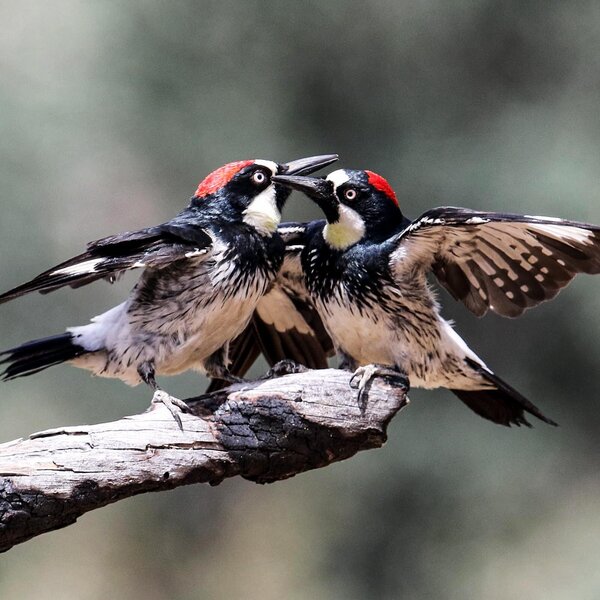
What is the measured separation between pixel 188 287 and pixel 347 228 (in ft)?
1.89

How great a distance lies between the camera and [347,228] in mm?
4012

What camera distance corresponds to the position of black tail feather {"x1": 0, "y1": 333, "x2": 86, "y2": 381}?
12.7 feet

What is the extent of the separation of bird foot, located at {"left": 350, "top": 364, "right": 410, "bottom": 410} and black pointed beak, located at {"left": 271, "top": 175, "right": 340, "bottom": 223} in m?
0.58

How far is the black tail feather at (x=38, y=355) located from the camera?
3.88 meters

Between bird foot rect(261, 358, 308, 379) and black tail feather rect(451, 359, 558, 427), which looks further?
black tail feather rect(451, 359, 558, 427)

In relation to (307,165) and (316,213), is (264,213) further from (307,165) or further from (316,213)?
(316,213)

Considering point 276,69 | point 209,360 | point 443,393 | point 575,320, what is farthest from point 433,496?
point 209,360

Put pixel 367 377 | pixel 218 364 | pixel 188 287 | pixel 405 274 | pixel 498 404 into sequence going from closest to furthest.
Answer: pixel 367 377
pixel 188 287
pixel 405 274
pixel 218 364
pixel 498 404

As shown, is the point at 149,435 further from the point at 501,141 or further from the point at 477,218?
the point at 501,141

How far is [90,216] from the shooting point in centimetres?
816

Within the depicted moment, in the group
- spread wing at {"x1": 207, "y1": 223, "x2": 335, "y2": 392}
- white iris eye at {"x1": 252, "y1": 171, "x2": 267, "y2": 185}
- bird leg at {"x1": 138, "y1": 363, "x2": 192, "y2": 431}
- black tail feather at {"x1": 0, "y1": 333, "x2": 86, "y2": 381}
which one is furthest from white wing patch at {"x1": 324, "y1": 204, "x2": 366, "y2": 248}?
black tail feather at {"x1": 0, "y1": 333, "x2": 86, "y2": 381}

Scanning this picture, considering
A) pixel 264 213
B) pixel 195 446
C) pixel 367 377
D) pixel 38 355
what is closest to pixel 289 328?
pixel 264 213

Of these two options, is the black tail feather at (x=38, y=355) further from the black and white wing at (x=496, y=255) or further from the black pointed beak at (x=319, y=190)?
the black and white wing at (x=496, y=255)

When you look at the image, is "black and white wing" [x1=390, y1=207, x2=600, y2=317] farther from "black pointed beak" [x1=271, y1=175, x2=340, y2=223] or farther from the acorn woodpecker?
the acorn woodpecker
